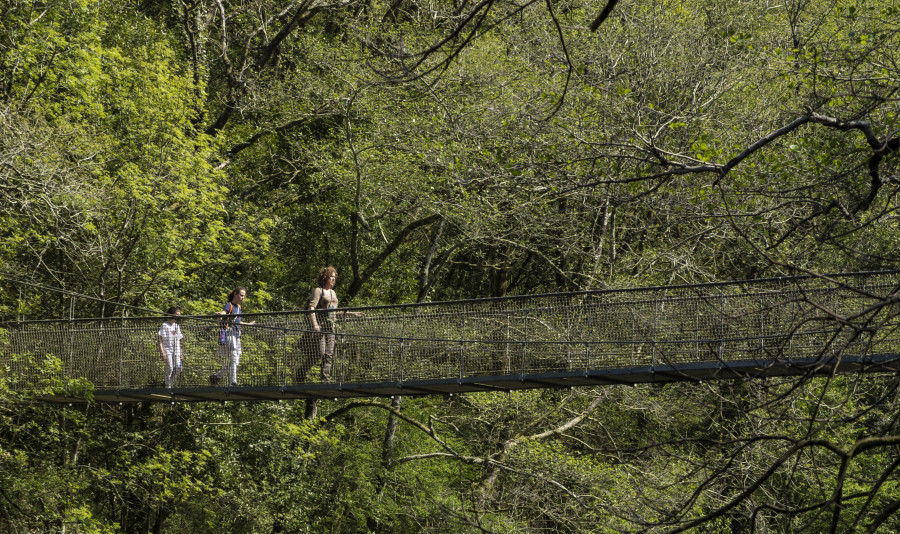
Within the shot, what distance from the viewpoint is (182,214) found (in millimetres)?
12602

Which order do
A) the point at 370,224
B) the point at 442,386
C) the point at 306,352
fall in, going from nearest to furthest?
the point at 442,386, the point at 306,352, the point at 370,224

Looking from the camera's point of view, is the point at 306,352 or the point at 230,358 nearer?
the point at 230,358

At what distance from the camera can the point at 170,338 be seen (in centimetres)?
930

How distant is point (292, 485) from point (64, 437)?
2.84 meters

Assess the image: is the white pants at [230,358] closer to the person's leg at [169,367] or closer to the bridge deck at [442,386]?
the bridge deck at [442,386]

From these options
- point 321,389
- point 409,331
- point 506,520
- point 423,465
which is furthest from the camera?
point 423,465

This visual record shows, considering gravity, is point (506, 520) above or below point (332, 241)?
below

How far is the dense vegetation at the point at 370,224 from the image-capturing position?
1105 centimetres

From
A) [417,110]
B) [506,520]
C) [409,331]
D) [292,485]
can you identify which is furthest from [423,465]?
[409,331]

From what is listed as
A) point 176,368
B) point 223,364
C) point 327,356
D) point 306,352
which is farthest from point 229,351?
point 327,356

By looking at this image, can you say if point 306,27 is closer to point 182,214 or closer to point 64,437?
point 182,214

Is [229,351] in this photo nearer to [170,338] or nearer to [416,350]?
[170,338]

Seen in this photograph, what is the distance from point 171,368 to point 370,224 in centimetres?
626

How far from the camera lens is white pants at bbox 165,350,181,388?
9.00m
